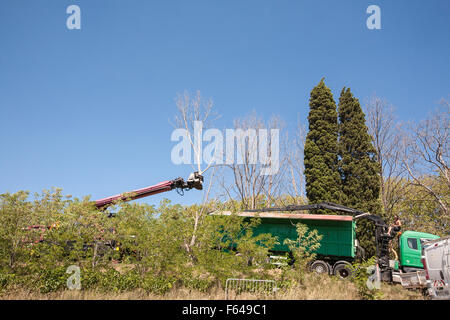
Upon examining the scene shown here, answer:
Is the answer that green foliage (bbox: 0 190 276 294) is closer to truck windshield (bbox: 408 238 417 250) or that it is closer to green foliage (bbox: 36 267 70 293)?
green foliage (bbox: 36 267 70 293)

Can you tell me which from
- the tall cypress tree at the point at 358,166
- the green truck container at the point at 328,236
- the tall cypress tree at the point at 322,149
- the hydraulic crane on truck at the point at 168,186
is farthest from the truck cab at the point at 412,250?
the hydraulic crane on truck at the point at 168,186

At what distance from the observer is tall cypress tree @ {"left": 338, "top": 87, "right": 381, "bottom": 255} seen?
17.6m

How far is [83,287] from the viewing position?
725cm

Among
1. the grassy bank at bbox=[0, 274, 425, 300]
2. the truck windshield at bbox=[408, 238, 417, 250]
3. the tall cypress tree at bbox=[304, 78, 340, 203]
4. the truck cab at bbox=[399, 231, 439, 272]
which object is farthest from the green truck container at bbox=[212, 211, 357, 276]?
the grassy bank at bbox=[0, 274, 425, 300]

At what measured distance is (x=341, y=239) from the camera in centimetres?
1317

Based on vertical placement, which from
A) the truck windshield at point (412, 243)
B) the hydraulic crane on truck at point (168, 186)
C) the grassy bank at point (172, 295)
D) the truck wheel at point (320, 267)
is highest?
the hydraulic crane on truck at point (168, 186)

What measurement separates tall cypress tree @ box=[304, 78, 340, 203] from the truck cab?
662cm

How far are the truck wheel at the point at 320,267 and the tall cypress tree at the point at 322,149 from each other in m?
6.13

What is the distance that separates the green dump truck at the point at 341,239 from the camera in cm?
1152

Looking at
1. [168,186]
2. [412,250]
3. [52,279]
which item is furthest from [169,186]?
[412,250]

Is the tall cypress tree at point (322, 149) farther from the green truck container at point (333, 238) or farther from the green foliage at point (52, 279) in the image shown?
the green foliage at point (52, 279)
